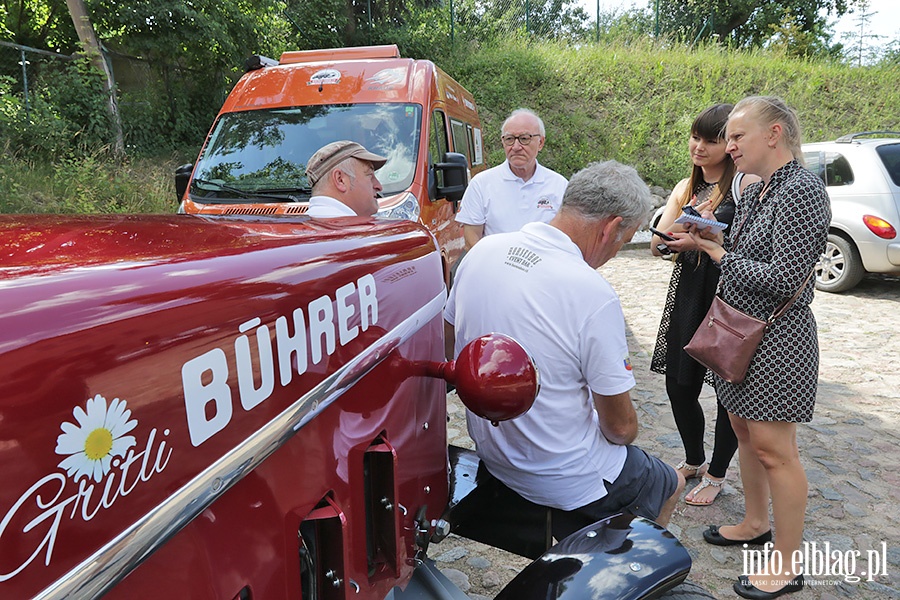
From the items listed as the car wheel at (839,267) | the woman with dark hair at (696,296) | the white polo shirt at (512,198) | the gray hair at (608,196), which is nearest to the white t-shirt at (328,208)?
the gray hair at (608,196)

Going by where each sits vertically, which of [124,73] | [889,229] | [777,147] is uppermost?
[124,73]

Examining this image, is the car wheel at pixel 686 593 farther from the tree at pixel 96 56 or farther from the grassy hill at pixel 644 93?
the grassy hill at pixel 644 93

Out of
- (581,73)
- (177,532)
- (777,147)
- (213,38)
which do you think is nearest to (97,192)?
(213,38)

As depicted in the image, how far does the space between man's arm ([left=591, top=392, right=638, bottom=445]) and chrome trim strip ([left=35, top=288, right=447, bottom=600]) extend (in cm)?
102

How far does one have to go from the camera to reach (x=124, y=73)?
12.4 meters

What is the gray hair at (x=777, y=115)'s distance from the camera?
7.84ft

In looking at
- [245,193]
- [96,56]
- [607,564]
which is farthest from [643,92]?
[607,564]

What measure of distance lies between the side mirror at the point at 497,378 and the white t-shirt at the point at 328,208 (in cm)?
125

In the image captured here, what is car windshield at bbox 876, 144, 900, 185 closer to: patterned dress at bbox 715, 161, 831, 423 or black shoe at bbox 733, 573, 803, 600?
patterned dress at bbox 715, 161, 831, 423

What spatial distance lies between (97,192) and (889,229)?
10.2 meters

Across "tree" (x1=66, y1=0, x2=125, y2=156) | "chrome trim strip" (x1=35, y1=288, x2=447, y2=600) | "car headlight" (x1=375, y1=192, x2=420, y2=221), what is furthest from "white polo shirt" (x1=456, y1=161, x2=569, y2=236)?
"tree" (x1=66, y1=0, x2=125, y2=156)

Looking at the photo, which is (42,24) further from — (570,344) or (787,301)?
(787,301)

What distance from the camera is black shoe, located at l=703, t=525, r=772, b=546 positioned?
3.01m

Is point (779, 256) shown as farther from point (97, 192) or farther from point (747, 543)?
point (97, 192)
